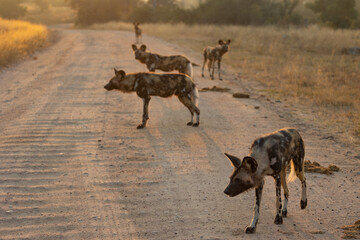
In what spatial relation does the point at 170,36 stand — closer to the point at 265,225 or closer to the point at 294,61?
the point at 294,61

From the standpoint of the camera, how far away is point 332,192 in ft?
18.5

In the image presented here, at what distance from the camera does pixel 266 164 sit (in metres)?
4.39

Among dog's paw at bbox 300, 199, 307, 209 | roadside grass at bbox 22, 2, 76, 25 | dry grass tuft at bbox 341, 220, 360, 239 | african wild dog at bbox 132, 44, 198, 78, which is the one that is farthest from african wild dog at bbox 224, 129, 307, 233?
roadside grass at bbox 22, 2, 76, 25

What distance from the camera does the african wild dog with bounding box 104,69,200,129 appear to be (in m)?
8.31

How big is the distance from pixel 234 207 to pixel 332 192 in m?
1.42

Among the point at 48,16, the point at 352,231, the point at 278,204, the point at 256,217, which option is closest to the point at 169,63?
the point at 278,204

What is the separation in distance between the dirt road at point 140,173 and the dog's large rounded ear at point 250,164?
73 cm

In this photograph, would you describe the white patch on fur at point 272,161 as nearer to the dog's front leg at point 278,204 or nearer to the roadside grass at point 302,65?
the dog's front leg at point 278,204

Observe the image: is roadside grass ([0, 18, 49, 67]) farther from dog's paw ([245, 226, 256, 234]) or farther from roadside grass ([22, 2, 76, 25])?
roadside grass ([22, 2, 76, 25])

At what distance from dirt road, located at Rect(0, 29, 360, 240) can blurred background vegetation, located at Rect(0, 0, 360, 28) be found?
25.0 m

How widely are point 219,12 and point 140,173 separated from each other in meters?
35.8

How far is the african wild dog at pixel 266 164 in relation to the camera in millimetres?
4258

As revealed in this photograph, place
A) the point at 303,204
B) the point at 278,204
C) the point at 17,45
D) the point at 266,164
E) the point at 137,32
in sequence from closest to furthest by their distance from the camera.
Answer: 1. the point at 266,164
2. the point at 278,204
3. the point at 303,204
4. the point at 17,45
5. the point at 137,32

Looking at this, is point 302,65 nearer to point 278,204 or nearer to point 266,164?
point 278,204
